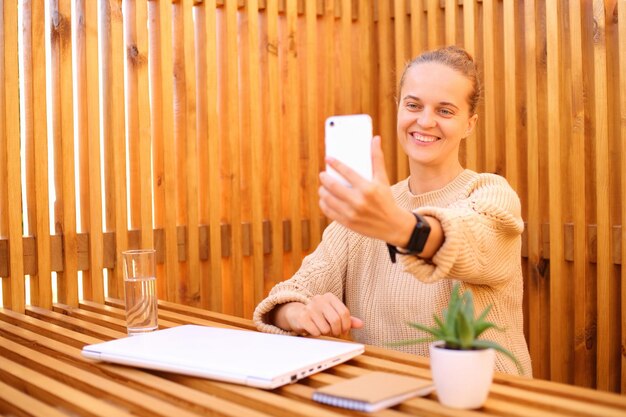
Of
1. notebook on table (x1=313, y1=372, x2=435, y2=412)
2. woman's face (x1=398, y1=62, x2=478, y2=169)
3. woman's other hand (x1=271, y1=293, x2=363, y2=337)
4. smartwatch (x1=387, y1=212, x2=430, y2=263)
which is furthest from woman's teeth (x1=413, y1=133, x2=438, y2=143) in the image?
notebook on table (x1=313, y1=372, x2=435, y2=412)

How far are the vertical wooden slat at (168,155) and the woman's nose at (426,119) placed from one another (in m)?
1.07

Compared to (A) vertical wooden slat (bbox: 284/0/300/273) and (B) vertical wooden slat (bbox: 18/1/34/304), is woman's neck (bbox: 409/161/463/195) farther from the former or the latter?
(B) vertical wooden slat (bbox: 18/1/34/304)

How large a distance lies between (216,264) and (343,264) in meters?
0.85

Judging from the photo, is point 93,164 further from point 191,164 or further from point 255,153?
point 255,153

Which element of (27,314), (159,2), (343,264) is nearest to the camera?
(343,264)

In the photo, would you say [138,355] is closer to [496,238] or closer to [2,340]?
[2,340]

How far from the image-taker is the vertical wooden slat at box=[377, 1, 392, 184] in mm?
3314

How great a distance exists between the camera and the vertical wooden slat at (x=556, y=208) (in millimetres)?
2709

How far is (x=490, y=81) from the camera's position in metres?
2.92

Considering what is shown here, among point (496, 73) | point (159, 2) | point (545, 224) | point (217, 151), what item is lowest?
point (545, 224)

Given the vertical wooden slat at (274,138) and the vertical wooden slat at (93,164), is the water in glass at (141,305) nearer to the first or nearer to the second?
the vertical wooden slat at (93,164)

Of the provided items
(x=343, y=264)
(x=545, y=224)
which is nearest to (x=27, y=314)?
(x=343, y=264)

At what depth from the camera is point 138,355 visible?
148 cm

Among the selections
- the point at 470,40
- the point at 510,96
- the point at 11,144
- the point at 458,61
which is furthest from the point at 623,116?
the point at 11,144
